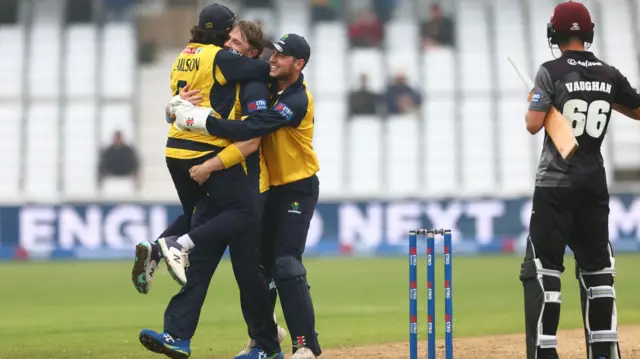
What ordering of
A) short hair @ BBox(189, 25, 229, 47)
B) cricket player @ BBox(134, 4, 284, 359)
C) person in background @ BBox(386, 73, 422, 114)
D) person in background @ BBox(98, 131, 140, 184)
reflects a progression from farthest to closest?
1. person in background @ BBox(386, 73, 422, 114)
2. person in background @ BBox(98, 131, 140, 184)
3. short hair @ BBox(189, 25, 229, 47)
4. cricket player @ BBox(134, 4, 284, 359)

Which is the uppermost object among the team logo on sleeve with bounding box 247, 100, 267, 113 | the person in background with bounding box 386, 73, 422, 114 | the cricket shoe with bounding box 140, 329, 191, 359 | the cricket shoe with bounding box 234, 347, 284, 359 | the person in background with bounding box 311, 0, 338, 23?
the person in background with bounding box 311, 0, 338, 23

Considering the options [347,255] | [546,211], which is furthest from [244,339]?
[347,255]

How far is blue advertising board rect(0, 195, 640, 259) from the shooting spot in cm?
2211

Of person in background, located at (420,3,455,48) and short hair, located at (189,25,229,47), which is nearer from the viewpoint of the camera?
short hair, located at (189,25,229,47)

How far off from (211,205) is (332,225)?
14.1 metres

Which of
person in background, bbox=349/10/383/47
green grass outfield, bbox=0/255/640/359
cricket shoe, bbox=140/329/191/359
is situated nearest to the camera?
cricket shoe, bbox=140/329/191/359

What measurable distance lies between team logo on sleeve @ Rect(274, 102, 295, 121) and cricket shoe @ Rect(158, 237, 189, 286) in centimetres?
111

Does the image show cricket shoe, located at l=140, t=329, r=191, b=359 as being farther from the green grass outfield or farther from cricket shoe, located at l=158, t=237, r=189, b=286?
the green grass outfield

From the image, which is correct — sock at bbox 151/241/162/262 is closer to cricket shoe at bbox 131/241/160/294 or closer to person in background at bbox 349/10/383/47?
cricket shoe at bbox 131/241/160/294

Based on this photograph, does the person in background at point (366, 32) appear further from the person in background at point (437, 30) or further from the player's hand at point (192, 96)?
the player's hand at point (192, 96)

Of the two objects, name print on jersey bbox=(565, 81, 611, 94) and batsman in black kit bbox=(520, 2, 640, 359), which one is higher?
name print on jersey bbox=(565, 81, 611, 94)

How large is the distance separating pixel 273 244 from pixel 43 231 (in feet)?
48.1

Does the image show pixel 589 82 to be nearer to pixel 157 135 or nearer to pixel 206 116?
pixel 206 116

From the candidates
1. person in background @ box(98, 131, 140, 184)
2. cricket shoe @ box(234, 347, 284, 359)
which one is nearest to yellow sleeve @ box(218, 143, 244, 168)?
cricket shoe @ box(234, 347, 284, 359)
